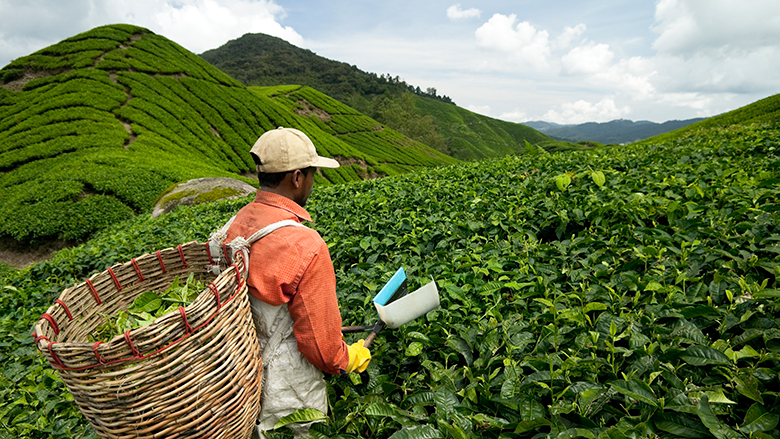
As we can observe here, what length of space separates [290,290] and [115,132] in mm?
29880

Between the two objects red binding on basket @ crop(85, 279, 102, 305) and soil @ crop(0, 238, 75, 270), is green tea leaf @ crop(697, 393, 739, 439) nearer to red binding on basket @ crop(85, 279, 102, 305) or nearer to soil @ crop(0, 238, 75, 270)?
red binding on basket @ crop(85, 279, 102, 305)

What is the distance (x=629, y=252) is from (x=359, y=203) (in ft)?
12.7

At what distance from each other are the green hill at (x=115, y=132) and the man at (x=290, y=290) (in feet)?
59.9

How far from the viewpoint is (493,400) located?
1854 millimetres

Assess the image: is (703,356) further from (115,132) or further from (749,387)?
(115,132)

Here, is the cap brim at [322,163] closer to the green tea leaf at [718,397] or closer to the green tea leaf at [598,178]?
the green tea leaf at [718,397]

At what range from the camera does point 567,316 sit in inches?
87.7

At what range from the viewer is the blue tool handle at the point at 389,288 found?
2381 mm

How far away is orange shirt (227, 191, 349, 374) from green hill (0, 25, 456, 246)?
60.3 ft

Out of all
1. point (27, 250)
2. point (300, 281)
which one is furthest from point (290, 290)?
point (27, 250)

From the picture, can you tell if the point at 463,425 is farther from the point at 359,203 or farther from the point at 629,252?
the point at 359,203

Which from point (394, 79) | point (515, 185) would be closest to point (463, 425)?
point (515, 185)

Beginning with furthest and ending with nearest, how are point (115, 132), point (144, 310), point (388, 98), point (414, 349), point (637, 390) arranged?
point (388, 98) → point (115, 132) → point (414, 349) → point (144, 310) → point (637, 390)

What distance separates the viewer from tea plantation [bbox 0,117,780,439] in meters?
1.69
